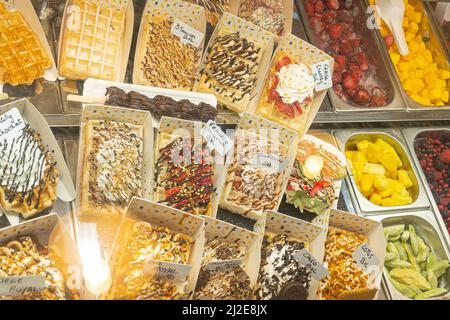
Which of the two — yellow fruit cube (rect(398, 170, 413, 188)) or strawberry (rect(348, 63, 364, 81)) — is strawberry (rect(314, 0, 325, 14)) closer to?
strawberry (rect(348, 63, 364, 81))

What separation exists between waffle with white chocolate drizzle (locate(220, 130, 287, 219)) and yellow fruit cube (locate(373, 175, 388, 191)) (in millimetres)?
694

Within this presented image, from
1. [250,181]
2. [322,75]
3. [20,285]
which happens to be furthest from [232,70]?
[20,285]

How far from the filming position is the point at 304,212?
3379 mm

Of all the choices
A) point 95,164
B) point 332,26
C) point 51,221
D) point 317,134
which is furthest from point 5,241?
point 332,26

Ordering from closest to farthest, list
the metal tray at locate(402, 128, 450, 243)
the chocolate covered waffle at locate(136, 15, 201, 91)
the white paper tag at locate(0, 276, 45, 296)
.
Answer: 1. the white paper tag at locate(0, 276, 45, 296)
2. the chocolate covered waffle at locate(136, 15, 201, 91)
3. the metal tray at locate(402, 128, 450, 243)

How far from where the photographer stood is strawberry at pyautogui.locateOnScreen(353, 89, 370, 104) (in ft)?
12.9

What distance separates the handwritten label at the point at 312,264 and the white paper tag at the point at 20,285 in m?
1.21

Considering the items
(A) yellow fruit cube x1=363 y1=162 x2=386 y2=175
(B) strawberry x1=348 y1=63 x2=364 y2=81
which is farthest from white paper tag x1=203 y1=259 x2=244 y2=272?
(B) strawberry x1=348 y1=63 x2=364 y2=81

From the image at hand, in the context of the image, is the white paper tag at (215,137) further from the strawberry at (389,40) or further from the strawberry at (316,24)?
the strawberry at (389,40)

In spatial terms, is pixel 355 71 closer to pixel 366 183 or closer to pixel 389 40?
pixel 389 40

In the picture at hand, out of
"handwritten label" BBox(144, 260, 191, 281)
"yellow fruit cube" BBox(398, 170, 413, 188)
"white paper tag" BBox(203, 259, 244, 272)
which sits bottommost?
"yellow fruit cube" BBox(398, 170, 413, 188)

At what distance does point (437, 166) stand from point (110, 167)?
7.29 ft
